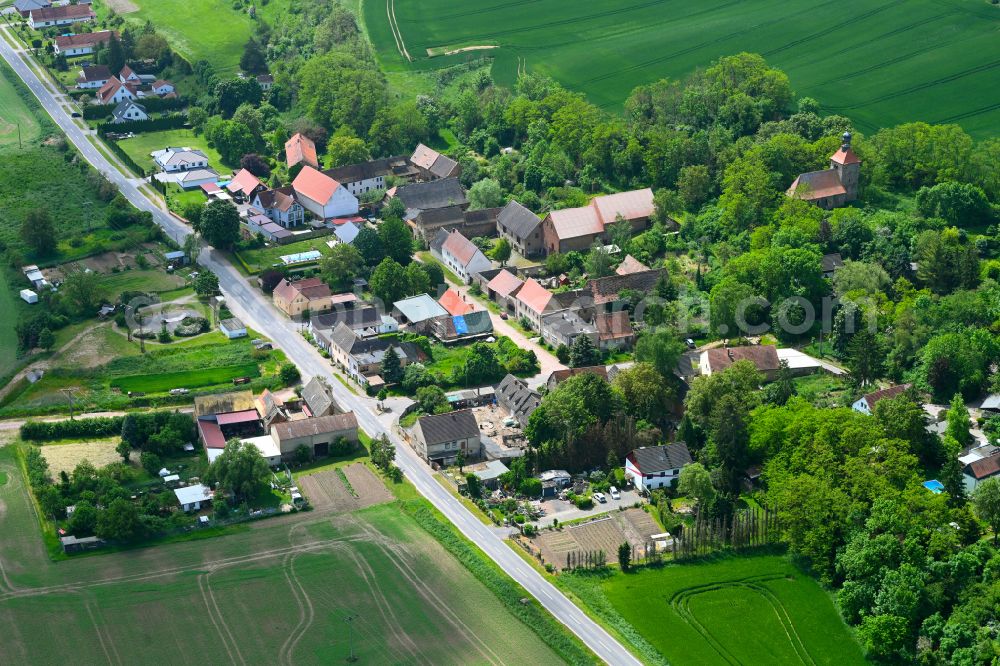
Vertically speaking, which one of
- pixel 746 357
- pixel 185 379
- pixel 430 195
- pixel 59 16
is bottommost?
pixel 746 357

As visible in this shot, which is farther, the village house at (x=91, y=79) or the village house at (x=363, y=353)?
the village house at (x=91, y=79)

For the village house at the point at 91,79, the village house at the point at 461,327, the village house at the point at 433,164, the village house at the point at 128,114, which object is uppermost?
the village house at the point at 91,79

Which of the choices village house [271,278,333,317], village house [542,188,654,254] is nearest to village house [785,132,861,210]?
village house [542,188,654,254]

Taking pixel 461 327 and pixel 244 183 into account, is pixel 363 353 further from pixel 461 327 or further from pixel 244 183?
pixel 244 183

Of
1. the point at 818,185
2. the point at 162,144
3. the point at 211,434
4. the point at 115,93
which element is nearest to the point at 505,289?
the point at 818,185

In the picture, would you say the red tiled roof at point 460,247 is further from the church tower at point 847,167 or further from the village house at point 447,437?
the church tower at point 847,167

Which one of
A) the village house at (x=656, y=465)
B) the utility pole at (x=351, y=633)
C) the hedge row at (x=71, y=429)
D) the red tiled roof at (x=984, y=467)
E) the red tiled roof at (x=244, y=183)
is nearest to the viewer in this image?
the utility pole at (x=351, y=633)

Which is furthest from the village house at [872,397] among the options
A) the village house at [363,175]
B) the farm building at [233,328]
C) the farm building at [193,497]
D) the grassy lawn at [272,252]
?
the village house at [363,175]
